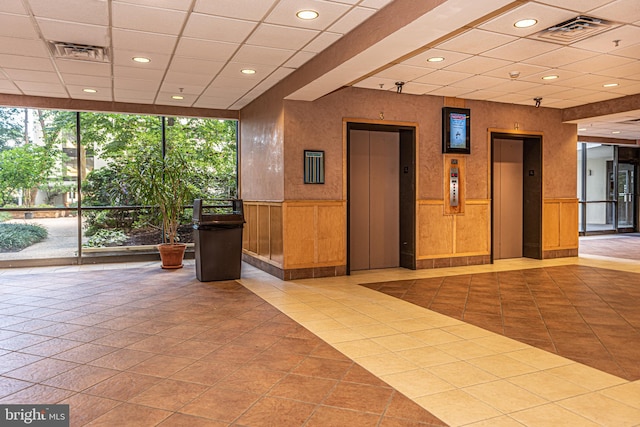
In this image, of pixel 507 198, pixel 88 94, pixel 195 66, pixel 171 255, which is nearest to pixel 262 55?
pixel 195 66

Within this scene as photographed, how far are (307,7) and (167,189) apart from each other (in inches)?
192

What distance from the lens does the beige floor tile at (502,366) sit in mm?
3207

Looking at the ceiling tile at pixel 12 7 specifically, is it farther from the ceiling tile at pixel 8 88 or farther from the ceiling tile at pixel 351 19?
the ceiling tile at pixel 8 88

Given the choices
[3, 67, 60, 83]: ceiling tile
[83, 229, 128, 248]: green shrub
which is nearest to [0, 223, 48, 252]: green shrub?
[83, 229, 128, 248]: green shrub

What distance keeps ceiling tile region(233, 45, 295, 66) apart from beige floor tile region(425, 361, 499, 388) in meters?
3.80

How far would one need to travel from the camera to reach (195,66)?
594 cm

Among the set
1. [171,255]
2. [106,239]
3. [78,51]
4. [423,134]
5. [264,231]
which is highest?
[78,51]

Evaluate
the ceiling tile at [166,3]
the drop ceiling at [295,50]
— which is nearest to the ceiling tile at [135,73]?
the drop ceiling at [295,50]

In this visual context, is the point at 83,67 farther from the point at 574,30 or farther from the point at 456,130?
the point at 574,30

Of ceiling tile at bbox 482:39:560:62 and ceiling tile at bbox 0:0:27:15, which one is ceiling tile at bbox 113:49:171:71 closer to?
ceiling tile at bbox 0:0:27:15

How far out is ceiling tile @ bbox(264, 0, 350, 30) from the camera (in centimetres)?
404

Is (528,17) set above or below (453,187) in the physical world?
above

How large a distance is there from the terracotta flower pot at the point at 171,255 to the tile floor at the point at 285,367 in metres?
2.22

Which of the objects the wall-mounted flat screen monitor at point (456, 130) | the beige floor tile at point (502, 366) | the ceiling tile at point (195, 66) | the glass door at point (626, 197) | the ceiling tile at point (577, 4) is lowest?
the beige floor tile at point (502, 366)
